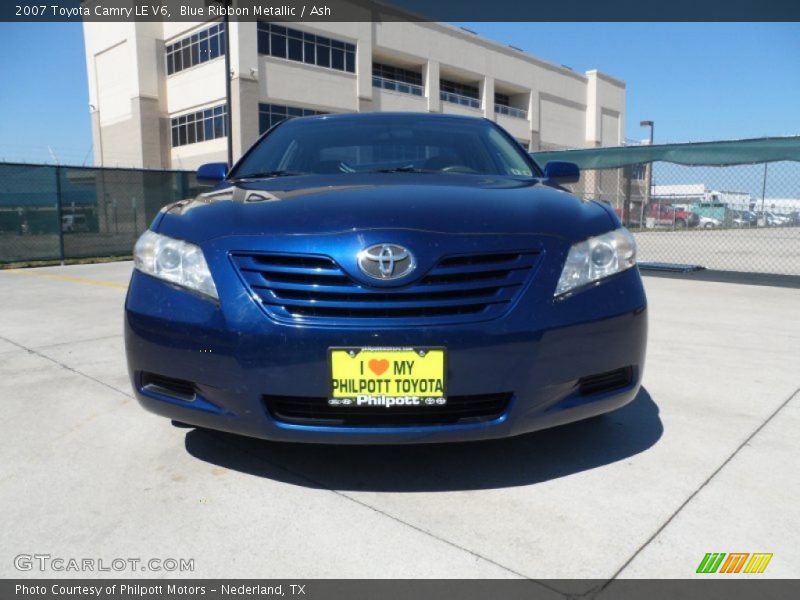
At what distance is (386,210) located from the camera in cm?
209

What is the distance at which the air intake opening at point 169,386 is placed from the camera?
6.88 feet

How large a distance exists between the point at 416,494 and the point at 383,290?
2.40ft

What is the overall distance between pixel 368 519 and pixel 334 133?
2214 millimetres

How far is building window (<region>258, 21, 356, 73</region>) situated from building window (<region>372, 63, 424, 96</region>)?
7.74 ft

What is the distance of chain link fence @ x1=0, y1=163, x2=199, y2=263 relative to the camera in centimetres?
1088

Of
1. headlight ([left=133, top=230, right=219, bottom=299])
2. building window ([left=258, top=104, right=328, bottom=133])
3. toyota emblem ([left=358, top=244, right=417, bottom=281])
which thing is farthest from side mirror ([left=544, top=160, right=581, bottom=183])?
building window ([left=258, top=104, right=328, bottom=133])

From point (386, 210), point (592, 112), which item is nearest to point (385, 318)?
point (386, 210)

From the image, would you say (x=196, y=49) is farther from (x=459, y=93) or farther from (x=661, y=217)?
(x=661, y=217)

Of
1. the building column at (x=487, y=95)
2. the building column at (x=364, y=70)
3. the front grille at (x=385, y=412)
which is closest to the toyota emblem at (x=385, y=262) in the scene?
the front grille at (x=385, y=412)

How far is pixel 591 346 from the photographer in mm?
2020

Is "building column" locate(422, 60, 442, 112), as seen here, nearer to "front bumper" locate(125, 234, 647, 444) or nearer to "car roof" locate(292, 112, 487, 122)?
"car roof" locate(292, 112, 487, 122)

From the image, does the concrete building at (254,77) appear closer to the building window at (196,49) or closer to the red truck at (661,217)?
the building window at (196,49)
